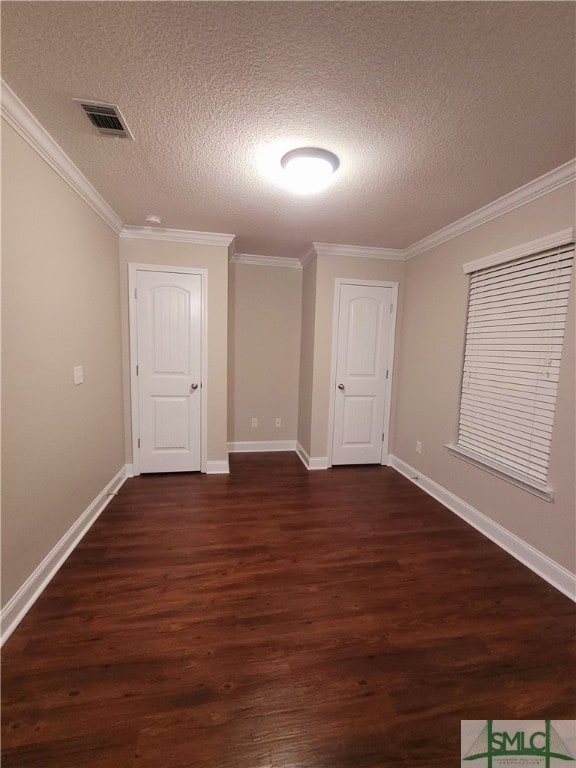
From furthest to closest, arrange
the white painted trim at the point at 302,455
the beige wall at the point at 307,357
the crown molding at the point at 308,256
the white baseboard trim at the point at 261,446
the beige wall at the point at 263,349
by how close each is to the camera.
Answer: the white baseboard trim at the point at 261,446, the beige wall at the point at 263,349, the white painted trim at the point at 302,455, the beige wall at the point at 307,357, the crown molding at the point at 308,256

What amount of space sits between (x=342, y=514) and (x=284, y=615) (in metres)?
1.15

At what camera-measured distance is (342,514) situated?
2.70m

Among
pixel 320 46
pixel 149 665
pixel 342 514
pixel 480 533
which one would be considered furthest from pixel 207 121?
pixel 480 533

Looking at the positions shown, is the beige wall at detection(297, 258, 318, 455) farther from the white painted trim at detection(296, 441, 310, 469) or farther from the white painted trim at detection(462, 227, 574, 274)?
the white painted trim at detection(462, 227, 574, 274)

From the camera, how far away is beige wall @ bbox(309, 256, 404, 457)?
3.48 metres

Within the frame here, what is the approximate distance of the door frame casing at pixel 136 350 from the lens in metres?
3.11

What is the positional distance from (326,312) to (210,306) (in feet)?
4.06

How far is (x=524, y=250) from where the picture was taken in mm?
2162

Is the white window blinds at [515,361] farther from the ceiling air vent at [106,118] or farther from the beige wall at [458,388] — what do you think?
the ceiling air vent at [106,118]

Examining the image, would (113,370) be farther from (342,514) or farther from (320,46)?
(320,46)

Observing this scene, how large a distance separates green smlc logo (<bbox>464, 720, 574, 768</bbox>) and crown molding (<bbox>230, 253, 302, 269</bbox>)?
4.03m

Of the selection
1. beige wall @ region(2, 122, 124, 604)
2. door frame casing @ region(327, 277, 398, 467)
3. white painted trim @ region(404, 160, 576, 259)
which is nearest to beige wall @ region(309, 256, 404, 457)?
door frame casing @ region(327, 277, 398, 467)

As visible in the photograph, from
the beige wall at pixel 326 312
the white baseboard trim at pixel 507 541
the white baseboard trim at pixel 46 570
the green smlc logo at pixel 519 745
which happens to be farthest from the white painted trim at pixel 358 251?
the green smlc logo at pixel 519 745

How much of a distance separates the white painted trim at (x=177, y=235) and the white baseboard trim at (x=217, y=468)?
2282mm
